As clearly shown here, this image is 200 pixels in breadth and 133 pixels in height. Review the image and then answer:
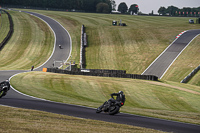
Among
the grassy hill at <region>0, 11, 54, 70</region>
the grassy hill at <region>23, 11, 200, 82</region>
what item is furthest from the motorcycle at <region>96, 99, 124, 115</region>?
the grassy hill at <region>0, 11, 54, 70</region>

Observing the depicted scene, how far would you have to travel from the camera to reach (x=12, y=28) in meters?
86.6

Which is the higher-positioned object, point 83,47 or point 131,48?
point 131,48

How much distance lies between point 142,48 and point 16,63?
29912mm

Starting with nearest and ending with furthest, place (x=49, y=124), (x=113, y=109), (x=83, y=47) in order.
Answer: (x=49, y=124), (x=113, y=109), (x=83, y=47)

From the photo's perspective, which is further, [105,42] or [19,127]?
[105,42]

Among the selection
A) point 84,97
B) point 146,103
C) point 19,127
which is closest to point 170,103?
point 146,103

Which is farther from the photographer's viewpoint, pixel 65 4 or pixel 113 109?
pixel 65 4

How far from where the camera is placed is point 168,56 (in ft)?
210

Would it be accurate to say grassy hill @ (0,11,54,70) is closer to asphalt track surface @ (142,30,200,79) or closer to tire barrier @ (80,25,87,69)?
tire barrier @ (80,25,87,69)

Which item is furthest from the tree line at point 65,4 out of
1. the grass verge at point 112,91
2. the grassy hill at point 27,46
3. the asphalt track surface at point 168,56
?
the grass verge at point 112,91

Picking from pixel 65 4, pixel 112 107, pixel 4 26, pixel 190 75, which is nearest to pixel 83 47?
pixel 4 26

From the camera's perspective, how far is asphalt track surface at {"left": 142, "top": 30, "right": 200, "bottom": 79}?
55.8m

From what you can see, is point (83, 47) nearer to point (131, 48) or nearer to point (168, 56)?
point (131, 48)

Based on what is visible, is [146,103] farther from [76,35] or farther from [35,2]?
[35,2]
